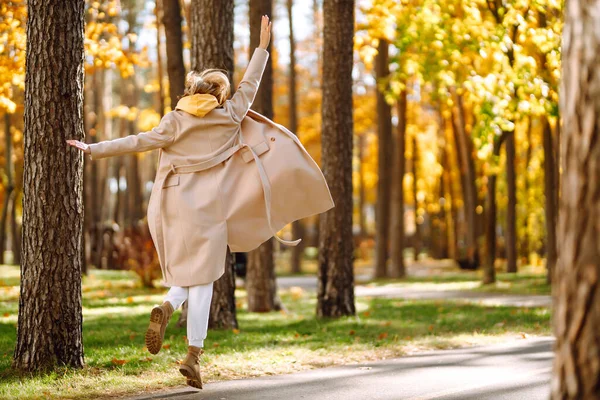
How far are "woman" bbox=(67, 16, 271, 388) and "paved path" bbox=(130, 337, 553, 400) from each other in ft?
1.63

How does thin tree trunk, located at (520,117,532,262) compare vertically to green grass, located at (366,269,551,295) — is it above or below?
above

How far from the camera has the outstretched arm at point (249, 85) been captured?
6.77 m

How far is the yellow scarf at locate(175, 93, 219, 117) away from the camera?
6.46m

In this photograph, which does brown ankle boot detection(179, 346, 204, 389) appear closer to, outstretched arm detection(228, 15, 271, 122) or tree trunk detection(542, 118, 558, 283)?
outstretched arm detection(228, 15, 271, 122)

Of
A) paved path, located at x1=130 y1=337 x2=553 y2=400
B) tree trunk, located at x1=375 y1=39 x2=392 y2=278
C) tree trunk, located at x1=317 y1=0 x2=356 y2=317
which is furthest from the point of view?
tree trunk, located at x1=375 y1=39 x2=392 y2=278

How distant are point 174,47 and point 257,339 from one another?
5359 millimetres

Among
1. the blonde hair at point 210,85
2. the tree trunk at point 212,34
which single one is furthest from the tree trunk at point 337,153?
the blonde hair at point 210,85

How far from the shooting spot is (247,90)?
688 centimetres

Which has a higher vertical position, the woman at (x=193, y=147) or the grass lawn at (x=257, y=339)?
the woman at (x=193, y=147)

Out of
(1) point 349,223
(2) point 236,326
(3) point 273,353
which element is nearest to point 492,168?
(1) point 349,223

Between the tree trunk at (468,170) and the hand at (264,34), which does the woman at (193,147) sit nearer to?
the hand at (264,34)

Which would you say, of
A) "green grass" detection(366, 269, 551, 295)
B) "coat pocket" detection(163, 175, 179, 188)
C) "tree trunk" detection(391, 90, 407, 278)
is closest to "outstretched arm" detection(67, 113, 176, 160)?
"coat pocket" detection(163, 175, 179, 188)

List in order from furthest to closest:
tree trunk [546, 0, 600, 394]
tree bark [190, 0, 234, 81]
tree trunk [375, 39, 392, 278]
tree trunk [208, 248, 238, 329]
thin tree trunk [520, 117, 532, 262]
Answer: thin tree trunk [520, 117, 532, 262] → tree trunk [375, 39, 392, 278] → tree trunk [208, 248, 238, 329] → tree bark [190, 0, 234, 81] → tree trunk [546, 0, 600, 394]

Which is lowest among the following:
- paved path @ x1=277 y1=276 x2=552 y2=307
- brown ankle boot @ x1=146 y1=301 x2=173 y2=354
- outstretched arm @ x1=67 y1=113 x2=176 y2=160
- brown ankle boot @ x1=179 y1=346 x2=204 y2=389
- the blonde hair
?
paved path @ x1=277 y1=276 x2=552 y2=307
